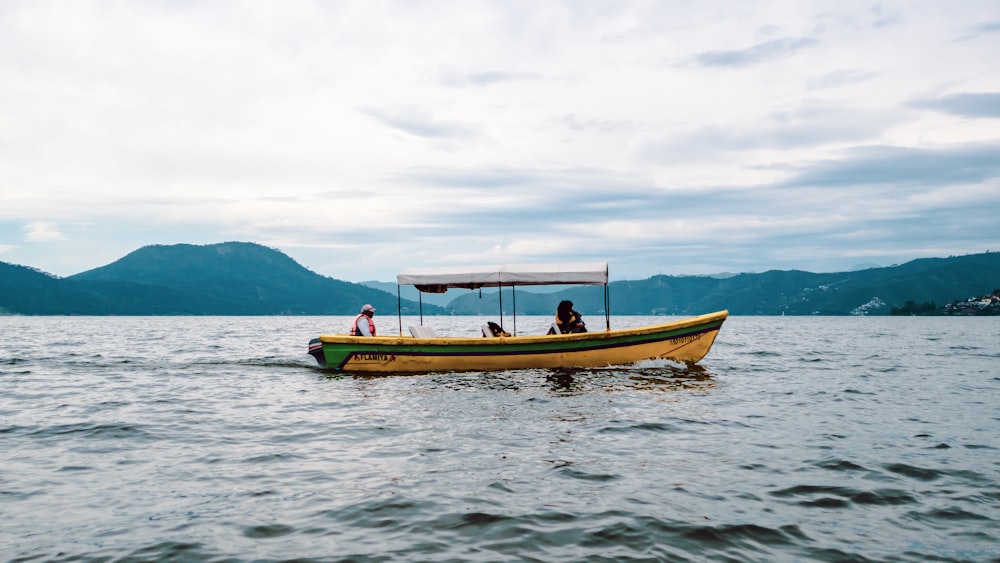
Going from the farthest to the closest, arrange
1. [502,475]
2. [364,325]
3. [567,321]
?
[364,325] → [567,321] → [502,475]

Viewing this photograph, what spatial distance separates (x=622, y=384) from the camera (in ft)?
58.9

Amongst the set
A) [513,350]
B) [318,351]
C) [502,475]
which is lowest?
[502,475]

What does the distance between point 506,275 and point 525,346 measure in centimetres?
256

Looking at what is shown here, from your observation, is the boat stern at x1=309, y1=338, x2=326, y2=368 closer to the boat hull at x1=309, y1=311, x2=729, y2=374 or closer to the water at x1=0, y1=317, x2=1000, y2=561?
the boat hull at x1=309, y1=311, x2=729, y2=374

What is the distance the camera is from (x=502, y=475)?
8.82m

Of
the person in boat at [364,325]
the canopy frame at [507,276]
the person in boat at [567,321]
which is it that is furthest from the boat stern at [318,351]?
the person in boat at [567,321]

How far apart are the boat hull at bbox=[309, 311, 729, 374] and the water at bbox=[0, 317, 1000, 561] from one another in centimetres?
232

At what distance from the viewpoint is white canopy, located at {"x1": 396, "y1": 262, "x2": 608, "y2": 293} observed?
813 inches

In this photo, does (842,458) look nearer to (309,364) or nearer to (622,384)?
(622,384)

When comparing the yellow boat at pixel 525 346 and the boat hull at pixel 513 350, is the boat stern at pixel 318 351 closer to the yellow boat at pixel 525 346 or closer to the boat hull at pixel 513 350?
the yellow boat at pixel 525 346

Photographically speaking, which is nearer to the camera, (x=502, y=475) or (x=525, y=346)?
(x=502, y=475)

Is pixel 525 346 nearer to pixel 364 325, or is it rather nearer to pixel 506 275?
pixel 506 275

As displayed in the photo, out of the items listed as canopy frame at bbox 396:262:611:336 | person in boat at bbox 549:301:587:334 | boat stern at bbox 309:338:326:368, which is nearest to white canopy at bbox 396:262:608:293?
canopy frame at bbox 396:262:611:336

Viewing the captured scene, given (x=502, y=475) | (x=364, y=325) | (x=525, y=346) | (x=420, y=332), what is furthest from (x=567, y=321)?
(x=502, y=475)
